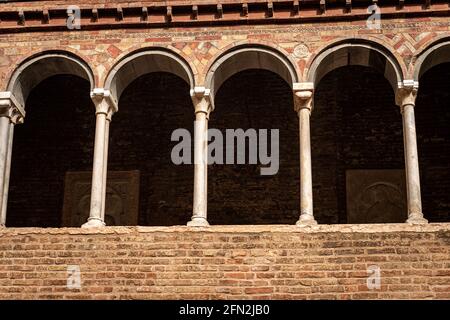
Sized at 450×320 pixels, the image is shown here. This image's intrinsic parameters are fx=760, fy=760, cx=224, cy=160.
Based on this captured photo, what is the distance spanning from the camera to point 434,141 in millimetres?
14391

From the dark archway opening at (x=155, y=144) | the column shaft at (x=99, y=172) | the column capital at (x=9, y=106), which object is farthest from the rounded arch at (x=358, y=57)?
the column capital at (x=9, y=106)

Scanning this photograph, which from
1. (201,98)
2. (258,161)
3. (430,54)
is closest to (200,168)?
(201,98)

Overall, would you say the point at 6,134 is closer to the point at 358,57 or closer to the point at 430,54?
the point at 358,57

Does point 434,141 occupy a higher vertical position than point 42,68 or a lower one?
lower

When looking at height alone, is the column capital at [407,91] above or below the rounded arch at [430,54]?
below

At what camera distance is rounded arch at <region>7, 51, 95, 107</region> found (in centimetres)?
1230

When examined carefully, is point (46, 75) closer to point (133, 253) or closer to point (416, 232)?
point (133, 253)

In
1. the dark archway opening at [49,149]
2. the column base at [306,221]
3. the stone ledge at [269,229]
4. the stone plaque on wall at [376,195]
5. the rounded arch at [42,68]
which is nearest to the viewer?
the stone ledge at [269,229]

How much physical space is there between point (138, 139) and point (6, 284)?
5000 millimetres

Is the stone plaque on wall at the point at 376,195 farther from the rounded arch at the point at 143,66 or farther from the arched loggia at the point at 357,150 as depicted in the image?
the rounded arch at the point at 143,66

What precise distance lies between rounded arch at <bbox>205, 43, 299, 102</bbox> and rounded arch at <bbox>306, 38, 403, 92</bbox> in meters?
0.38

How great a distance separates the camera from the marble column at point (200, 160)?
11.2 metres

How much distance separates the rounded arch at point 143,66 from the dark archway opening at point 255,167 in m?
2.63

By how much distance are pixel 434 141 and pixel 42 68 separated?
7.31m
